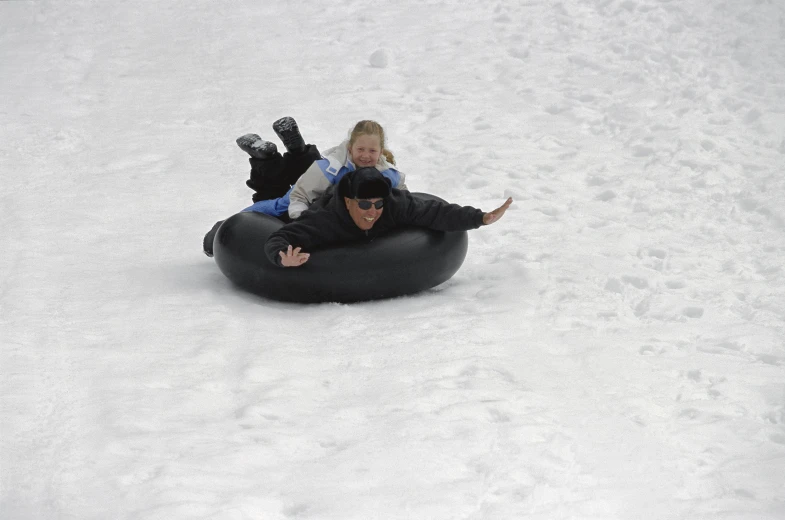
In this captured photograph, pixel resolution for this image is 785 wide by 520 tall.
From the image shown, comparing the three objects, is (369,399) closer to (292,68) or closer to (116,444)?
(116,444)

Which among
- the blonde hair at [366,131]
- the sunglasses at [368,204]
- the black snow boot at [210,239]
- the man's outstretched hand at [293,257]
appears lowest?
the black snow boot at [210,239]

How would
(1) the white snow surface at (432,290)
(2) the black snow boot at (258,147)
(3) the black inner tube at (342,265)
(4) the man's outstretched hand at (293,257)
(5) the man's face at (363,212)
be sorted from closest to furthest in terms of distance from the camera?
(1) the white snow surface at (432,290) < (4) the man's outstretched hand at (293,257) < (5) the man's face at (363,212) < (3) the black inner tube at (342,265) < (2) the black snow boot at (258,147)

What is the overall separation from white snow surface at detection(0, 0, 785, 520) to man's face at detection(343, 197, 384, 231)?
1.57 feet

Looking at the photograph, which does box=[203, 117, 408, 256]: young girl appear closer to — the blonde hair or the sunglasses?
the blonde hair

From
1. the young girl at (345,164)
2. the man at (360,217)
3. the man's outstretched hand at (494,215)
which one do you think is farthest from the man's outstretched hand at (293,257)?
the man's outstretched hand at (494,215)

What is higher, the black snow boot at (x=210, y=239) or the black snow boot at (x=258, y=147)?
the black snow boot at (x=258, y=147)

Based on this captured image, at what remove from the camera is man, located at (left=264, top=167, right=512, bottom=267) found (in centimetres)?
525

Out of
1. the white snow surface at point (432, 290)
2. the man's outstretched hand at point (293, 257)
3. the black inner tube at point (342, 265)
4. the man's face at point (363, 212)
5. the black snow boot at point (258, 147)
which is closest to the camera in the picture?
the white snow surface at point (432, 290)

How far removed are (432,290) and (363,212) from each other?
32.0 inches

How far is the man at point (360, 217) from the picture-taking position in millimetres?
5246

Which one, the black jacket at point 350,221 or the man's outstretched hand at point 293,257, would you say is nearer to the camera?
the man's outstretched hand at point 293,257

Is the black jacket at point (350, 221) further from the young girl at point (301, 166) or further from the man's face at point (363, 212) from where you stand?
the young girl at point (301, 166)

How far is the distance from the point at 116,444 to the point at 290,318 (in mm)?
1724

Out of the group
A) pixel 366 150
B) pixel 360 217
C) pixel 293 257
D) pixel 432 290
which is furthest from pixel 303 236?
pixel 432 290
